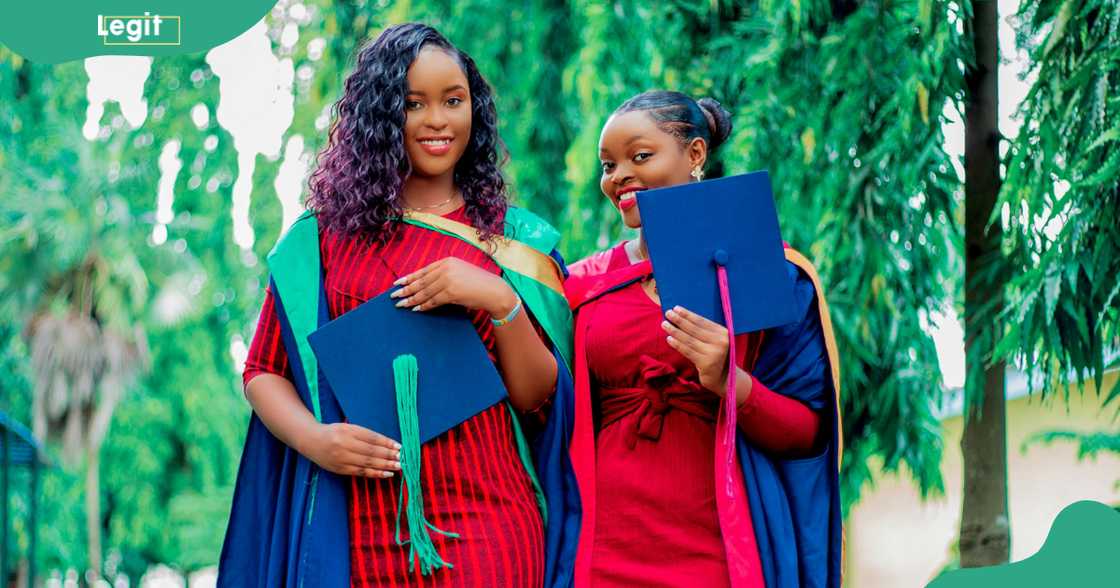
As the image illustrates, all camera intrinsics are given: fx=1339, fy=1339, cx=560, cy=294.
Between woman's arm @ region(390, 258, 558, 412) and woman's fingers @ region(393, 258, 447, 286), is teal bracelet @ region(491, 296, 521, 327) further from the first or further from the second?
woman's fingers @ region(393, 258, 447, 286)

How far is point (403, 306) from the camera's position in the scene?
2.37 m

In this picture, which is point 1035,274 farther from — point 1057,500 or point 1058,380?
point 1057,500

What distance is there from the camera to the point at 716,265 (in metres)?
2.53

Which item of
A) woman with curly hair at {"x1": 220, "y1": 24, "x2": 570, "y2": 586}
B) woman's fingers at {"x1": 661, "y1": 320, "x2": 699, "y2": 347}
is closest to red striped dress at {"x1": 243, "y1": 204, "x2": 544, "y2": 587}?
woman with curly hair at {"x1": 220, "y1": 24, "x2": 570, "y2": 586}

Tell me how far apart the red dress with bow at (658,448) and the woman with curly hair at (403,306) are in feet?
0.44

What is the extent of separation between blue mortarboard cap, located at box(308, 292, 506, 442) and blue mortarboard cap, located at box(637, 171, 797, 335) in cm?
37

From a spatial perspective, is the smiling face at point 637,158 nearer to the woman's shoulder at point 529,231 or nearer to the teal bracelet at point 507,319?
the woman's shoulder at point 529,231

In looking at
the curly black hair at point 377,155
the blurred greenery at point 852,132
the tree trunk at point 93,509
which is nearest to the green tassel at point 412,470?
the curly black hair at point 377,155

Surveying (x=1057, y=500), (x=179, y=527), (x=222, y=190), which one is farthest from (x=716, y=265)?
(x=179, y=527)

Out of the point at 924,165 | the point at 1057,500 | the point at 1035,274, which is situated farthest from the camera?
the point at 1057,500

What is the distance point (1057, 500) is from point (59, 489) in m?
11.0

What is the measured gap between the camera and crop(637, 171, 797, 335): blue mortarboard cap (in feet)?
8.17

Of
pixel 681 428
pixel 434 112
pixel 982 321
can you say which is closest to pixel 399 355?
pixel 434 112

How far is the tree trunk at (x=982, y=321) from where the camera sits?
5184 mm
